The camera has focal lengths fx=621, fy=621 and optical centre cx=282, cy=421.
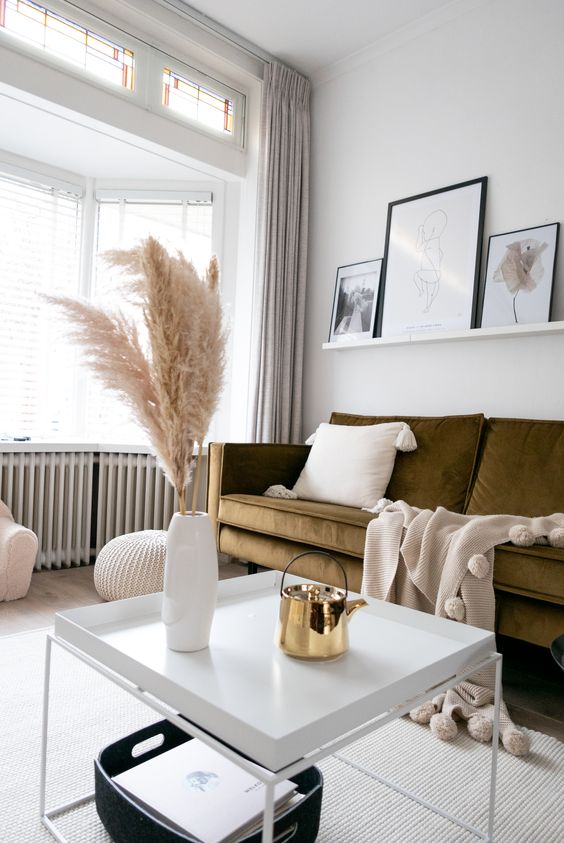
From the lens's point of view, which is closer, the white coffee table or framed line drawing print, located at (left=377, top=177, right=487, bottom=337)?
the white coffee table

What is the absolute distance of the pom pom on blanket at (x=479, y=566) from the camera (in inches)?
72.3

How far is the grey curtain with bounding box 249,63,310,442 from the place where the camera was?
3.62 m

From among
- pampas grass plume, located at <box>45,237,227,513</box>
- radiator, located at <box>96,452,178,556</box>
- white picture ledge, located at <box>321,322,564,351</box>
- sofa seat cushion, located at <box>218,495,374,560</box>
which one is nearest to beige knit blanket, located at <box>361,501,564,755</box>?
sofa seat cushion, located at <box>218,495,374,560</box>

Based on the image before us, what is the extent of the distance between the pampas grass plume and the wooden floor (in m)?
1.42

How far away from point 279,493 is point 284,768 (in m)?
2.07

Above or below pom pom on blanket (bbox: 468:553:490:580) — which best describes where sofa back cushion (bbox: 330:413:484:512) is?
above

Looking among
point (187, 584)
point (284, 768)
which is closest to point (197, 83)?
point (187, 584)

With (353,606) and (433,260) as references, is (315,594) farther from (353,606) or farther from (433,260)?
(433,260)

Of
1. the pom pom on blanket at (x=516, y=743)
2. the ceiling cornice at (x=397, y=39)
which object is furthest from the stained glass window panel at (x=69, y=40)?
the pom pom on blanket at (x=516, y=743)

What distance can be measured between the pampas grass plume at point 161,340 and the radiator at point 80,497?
7.97 ft

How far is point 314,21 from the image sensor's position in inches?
132

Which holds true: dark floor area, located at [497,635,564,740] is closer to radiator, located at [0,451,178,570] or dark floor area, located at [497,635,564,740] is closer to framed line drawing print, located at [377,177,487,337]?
framed line drawing print, located at [377,177,487,337]

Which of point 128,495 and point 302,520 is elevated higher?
point 302,520

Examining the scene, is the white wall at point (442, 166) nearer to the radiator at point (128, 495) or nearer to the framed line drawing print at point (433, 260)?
the framed line drawing print at point (433, 260)
